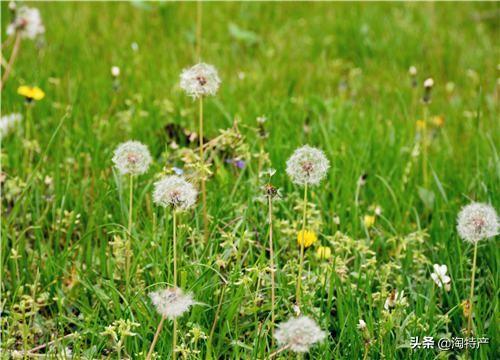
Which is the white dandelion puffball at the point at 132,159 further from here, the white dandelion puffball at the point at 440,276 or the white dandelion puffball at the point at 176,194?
the white dandelion puffball at the point at 440,276

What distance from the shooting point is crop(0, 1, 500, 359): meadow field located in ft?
6.79

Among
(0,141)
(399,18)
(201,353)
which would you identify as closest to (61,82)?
(0,141)

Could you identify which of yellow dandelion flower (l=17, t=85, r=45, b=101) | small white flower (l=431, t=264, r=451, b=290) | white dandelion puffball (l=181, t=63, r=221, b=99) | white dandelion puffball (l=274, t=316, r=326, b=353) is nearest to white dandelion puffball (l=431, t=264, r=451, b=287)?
small white flower (l=431, t=264, r=451, b=290)

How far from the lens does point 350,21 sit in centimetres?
488

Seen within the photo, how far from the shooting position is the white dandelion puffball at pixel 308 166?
1.86 m

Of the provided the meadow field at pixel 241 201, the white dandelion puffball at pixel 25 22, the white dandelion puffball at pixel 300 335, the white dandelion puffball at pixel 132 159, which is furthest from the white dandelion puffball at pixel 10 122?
the white dandelion puffball at pixel 300 335

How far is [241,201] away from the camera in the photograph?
8.77 feet

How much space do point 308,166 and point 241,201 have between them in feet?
2.76

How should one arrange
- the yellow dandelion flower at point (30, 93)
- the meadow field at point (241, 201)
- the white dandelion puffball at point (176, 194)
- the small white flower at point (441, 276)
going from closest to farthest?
the white dandelion puffball at point (176, 194)
the meadow field at point (241, 201)
the small white flower at point (441, 276)
the yellow dandelion flower at point (30, 93)

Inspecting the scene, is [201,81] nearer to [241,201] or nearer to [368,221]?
[241,201]

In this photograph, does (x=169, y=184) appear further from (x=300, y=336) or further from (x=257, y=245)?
(x=257, y=245)

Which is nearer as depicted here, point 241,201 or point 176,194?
point 176,194

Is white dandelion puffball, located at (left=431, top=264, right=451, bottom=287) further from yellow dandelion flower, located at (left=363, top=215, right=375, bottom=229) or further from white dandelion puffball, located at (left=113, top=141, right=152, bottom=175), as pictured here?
white dandelion puffball, located at (left=113, top=141, right=152, bottom=175)

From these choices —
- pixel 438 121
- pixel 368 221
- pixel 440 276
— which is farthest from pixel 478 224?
pixel 438 121
